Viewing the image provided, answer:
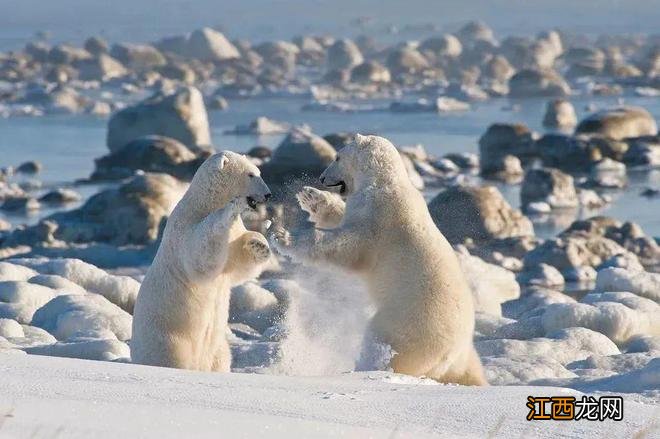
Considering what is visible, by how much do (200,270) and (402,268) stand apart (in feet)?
3.69

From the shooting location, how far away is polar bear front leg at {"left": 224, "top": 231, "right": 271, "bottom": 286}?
309 inches

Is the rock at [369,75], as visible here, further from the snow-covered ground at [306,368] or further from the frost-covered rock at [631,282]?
the frost-covered rock at [631,282]

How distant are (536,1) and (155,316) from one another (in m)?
187

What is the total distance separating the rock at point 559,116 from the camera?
44844 mm

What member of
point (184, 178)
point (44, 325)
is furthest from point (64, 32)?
point (44, 325)

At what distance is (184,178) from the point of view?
3281 centimetres

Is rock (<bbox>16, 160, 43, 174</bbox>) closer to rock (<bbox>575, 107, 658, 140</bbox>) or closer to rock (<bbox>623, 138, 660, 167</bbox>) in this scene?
rock (<bbox>623, 138, 660, 167</bbox>)

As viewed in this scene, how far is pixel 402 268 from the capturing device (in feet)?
24.9

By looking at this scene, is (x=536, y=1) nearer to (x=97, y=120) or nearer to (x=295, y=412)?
(x=97, y=120)

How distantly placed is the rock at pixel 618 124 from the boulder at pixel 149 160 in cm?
1084

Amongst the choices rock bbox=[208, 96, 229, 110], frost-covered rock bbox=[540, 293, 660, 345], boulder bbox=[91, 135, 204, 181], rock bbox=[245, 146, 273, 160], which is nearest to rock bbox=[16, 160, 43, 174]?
boulder bbox=[91, 135, 204, 181]

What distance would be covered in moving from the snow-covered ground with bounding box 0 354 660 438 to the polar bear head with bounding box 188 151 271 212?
5.87 feet

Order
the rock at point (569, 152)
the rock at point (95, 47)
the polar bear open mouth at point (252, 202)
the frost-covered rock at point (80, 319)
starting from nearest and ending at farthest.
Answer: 1. the polar bear open mouth at point (252, 202)
2. the frost-covered rock at point (80, 319)
3. the rock at point (569, 152)
4. the rock at point (95, 47)

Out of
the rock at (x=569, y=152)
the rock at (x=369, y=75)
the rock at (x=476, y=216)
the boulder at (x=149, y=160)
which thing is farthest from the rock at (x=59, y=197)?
the rock at (x=369, y=75)
